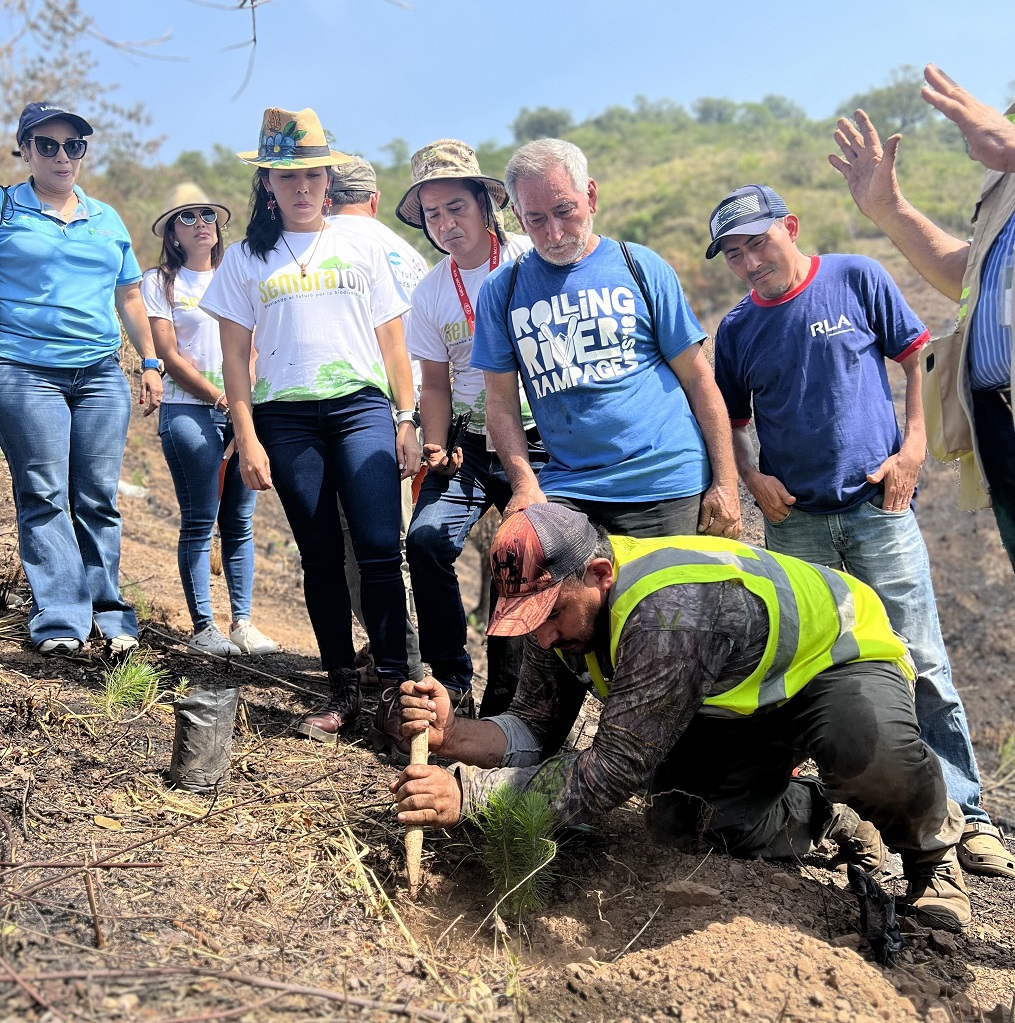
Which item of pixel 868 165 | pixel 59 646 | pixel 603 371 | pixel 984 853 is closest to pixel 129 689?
pixel 59 646

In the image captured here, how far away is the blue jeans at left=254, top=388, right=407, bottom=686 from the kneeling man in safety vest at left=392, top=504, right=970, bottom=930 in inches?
29.2

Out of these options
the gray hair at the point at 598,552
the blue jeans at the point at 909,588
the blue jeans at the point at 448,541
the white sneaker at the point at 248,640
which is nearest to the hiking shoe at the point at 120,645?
the white sneaker at the point at 248,640

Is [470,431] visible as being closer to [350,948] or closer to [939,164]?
[350,948]

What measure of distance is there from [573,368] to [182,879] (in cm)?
191

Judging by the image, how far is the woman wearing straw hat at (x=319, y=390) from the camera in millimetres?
3834

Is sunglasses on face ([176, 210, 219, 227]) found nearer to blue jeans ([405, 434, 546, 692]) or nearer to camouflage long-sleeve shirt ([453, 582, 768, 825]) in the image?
blue jeans ([405, 434, 546, 692])

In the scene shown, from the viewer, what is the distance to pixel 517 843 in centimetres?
295

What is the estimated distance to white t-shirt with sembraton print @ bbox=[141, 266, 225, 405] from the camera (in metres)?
4.84

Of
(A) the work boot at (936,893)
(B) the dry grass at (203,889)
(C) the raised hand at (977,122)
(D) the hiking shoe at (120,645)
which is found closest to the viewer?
(B) the dry grass at (203,889)

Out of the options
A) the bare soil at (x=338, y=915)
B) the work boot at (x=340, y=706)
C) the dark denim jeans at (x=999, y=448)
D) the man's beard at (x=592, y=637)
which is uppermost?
the dark denim jeans at (x=999, y=448)

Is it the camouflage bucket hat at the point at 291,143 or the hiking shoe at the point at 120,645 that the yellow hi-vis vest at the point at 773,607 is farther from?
the hiking shoe at the point at 120,645

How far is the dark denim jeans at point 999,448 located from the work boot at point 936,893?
0.92 metres

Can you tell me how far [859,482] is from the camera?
11.8 feet

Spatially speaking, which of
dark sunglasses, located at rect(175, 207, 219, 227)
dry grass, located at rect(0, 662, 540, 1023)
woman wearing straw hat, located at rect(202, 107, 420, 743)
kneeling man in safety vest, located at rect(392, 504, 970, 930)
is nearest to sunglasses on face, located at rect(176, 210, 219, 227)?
dark sunglasses, located at rect(175, 207, 219, 227)
